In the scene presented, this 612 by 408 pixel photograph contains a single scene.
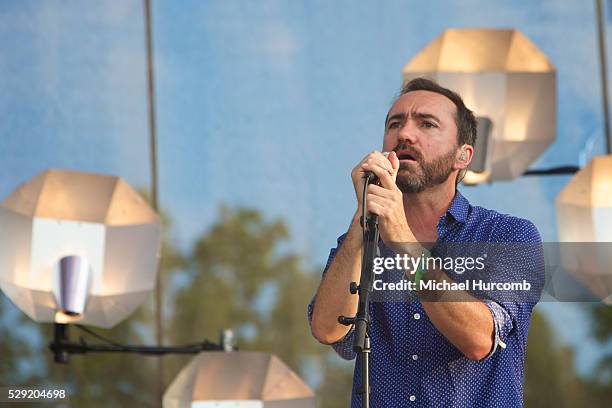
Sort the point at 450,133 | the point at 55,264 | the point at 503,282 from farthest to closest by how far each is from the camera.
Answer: the point at 55,264
the point at 450,133
the point at 503,282

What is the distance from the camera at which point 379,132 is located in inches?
142

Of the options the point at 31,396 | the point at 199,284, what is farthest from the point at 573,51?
the point at 31,396

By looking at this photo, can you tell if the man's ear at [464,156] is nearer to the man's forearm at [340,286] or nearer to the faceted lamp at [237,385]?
the man's forearm at [340,286]

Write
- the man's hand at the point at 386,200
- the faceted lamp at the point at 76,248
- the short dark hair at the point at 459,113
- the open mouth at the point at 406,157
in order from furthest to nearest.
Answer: the faceted lamp at the point at 76,248 → the short dark hair at the point at 459,113 → the open mouth at the point at 406,157 → the man's hand at the point at 386,200

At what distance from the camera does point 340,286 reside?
5.06 ft

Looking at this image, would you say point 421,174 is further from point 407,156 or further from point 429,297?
point 429,297

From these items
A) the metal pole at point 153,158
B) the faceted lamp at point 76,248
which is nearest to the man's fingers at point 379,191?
the faceted lamp at point 76,248

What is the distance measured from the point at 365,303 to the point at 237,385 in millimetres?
1856

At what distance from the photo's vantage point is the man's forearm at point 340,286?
1535 mm

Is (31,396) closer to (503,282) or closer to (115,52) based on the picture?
(115,52)

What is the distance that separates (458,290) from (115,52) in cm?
249

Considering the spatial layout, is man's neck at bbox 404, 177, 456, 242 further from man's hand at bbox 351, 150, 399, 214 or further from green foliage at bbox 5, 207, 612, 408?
green foliage at bbox 5, 207, 612, 408

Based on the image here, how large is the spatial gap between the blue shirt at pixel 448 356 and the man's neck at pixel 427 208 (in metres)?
0.06

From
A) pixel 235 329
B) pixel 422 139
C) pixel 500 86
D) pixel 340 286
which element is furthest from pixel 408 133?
pixel 235 329
